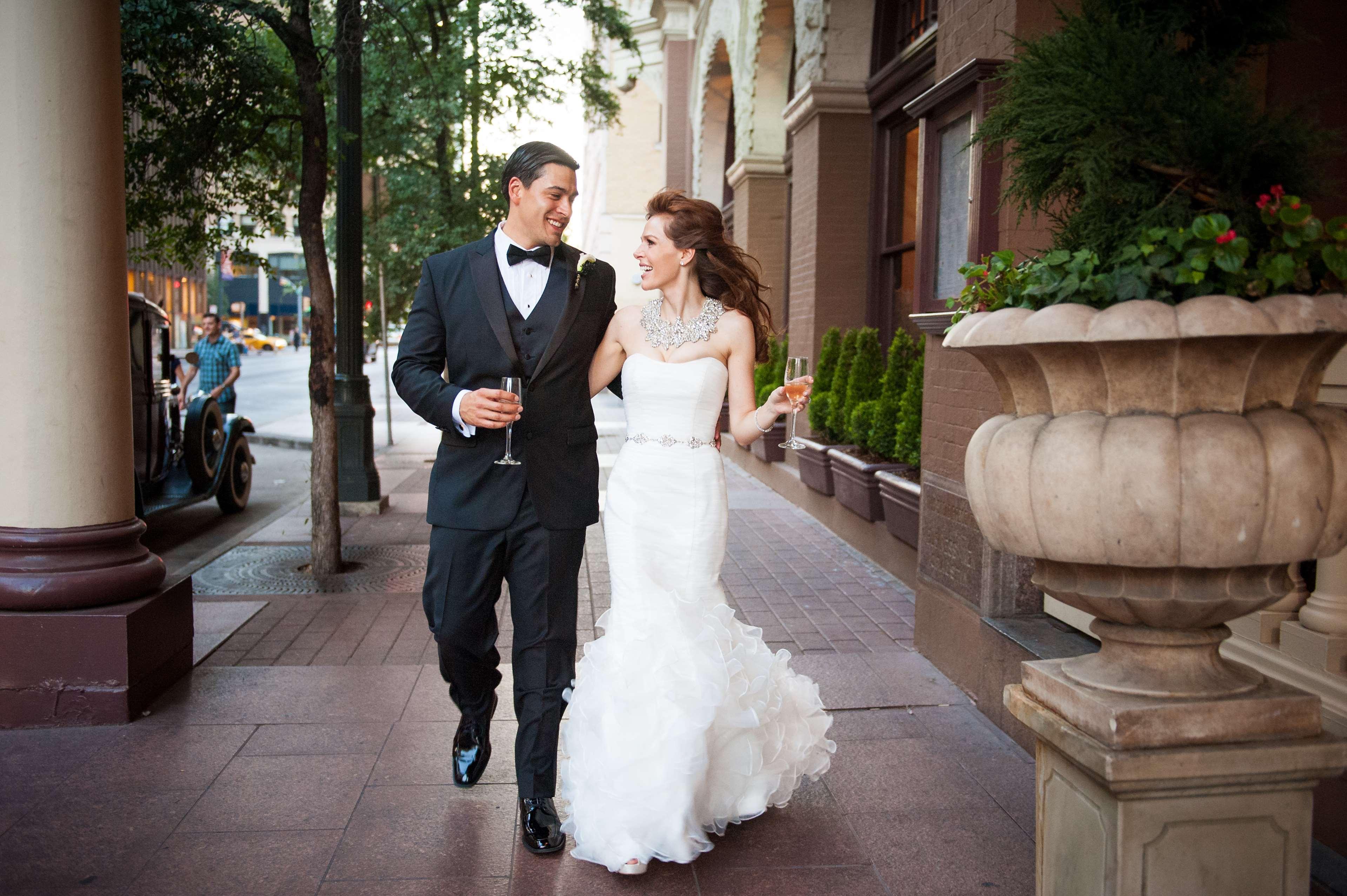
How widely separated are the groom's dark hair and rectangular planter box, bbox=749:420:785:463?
8.17 metres

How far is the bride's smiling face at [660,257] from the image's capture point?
388 cm

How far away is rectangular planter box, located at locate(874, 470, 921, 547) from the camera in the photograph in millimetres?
7020

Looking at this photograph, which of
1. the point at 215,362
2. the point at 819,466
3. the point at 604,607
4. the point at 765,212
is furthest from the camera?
the point at 765,212

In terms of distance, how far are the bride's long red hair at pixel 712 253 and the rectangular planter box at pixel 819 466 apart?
5.35 m

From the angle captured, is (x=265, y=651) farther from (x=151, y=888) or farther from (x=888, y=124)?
(x=888, y=124)

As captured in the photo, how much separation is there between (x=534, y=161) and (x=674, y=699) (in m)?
1.77

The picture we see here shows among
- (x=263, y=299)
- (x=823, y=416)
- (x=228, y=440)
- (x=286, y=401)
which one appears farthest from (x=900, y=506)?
(x=263, y=299)

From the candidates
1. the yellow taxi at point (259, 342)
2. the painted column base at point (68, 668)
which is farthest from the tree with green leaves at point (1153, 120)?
the yellow taxi at point (259, 342)

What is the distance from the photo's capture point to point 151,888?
10.8ft

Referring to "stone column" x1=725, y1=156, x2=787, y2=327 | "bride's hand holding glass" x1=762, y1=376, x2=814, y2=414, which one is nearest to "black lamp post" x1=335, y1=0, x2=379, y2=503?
"stone column" x1=725, y1=156, x2=787, y2=327

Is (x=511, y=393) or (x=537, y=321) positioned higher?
(x=537, y=321)

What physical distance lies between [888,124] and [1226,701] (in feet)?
26.6

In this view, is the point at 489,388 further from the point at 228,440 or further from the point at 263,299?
the point at 263,299

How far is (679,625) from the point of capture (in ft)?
11.6
